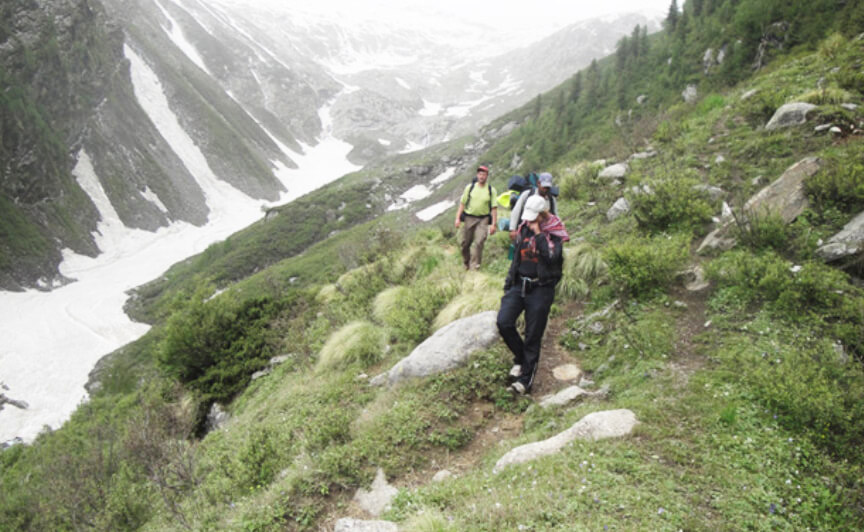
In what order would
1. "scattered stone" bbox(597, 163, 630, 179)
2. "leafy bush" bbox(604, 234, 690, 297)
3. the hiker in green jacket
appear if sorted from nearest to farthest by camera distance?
"leafy bush" bbox(604, 234, 690, 297)
the hiker in green jacket
"scattered stone" bbox(597, 163, 630, 179)

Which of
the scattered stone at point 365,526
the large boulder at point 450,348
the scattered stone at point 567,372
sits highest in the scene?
the scattered stone at point 365,526

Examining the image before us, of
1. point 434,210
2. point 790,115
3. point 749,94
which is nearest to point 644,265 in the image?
point 790,115

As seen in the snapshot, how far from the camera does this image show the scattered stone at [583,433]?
3.87 meters

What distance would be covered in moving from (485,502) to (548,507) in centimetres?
51

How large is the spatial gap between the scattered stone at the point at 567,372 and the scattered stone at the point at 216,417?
25.8 ft

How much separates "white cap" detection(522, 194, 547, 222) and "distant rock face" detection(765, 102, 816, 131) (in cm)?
795

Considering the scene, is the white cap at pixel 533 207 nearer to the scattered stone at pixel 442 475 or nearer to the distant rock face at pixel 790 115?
the scattered stone at pixel 442 475

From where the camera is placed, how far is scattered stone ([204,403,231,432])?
9.83 m

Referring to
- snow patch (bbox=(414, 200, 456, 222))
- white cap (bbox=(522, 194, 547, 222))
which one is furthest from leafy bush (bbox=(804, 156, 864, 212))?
snow patch (bbox=(414, 200, 456, 222))

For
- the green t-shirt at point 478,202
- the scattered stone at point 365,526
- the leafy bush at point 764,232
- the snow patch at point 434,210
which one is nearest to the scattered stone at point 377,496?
the scattered stone at point 365,526

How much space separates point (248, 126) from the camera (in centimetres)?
12294

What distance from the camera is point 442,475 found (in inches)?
170

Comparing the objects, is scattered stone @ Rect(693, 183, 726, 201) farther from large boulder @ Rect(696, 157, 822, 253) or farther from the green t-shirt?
the green t-shirt

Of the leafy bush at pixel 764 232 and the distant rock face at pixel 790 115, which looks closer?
the leafy bush at pixel 764 232
